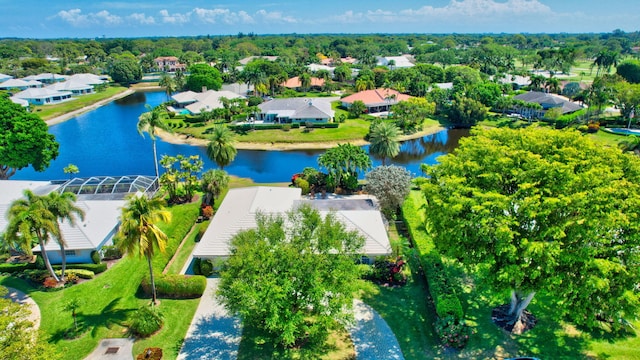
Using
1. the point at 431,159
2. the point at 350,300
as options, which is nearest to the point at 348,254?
the point at 350,300

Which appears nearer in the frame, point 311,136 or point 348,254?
point 348,254

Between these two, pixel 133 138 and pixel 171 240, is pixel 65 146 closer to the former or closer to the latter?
pixel 133 138

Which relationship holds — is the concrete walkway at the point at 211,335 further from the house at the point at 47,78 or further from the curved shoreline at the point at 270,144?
the house at the point at 47,78

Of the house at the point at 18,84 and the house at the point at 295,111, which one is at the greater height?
the house at the point at 18,84

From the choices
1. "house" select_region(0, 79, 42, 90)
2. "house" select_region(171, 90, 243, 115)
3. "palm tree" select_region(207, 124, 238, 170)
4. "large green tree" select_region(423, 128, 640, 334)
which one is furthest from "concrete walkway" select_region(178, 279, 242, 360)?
"house" select_region(0, 79, 42, 90)

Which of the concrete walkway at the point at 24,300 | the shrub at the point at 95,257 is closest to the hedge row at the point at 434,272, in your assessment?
the shrub at the point at 95,257

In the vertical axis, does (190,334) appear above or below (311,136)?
below
